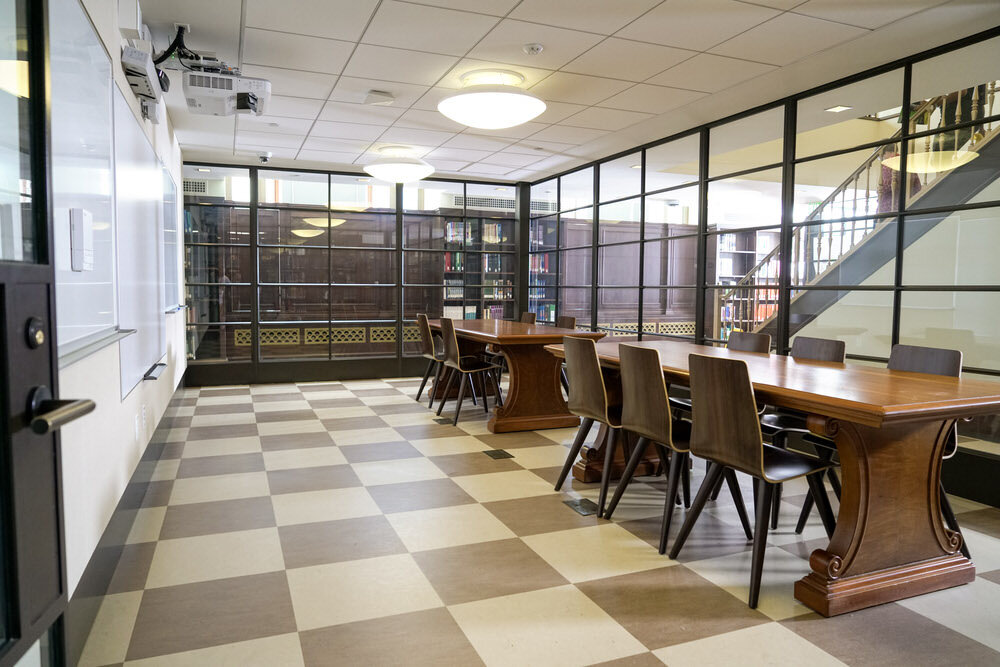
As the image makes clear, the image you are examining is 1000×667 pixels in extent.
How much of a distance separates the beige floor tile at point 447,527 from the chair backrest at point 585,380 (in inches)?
32.3

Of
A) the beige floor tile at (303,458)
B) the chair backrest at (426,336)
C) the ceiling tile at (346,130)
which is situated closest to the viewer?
the beige floor tile at (303,458)

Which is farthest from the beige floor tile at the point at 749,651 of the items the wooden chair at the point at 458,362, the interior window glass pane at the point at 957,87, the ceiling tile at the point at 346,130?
the ceiling tile at the point at 346,130

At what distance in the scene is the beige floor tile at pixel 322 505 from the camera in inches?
135

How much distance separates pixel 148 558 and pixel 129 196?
1.82 m

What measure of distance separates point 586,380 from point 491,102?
78.7 inches

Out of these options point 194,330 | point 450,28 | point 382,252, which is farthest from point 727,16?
point 194,330

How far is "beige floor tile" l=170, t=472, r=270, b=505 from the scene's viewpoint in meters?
3.73

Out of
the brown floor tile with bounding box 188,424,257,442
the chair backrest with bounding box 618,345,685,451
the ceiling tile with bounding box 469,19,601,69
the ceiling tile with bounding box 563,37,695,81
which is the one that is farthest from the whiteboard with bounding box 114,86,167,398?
the ceiling tile with bounding box 563,37,695,81

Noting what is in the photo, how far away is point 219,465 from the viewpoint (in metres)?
4.40

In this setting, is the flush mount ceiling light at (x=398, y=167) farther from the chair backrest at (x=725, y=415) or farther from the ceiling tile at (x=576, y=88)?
the chair backrest at (x=725, y=415)

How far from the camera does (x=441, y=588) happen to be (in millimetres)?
2615

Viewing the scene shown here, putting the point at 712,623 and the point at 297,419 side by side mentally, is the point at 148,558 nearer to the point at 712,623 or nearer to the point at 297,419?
the point at 712,623

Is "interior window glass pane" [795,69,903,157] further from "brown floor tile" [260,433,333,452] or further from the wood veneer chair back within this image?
"brown floor tile" [260,433,333,452]

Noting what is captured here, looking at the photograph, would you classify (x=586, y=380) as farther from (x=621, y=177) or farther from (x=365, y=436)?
(x=621, y=177)
